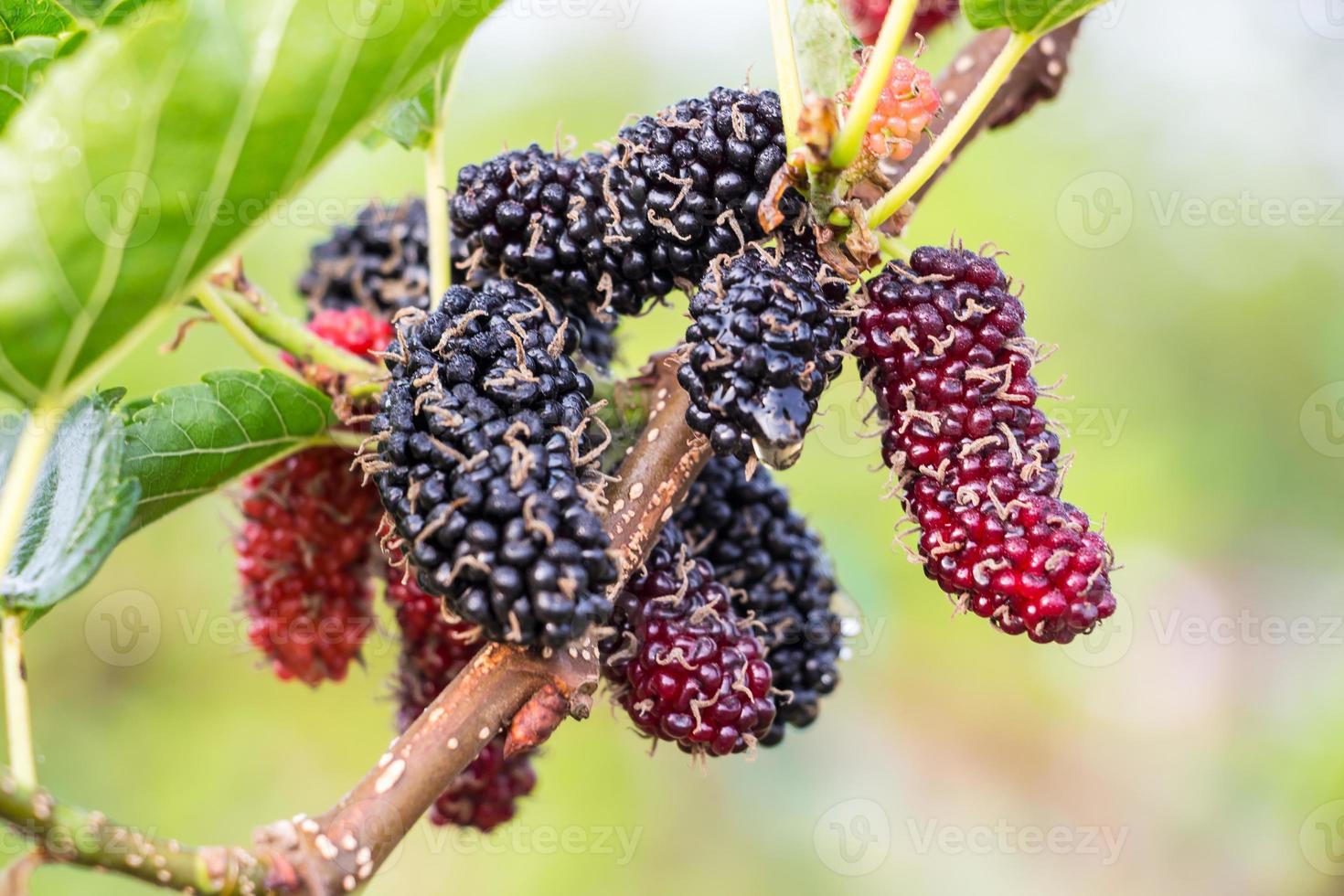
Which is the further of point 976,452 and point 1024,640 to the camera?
point 1024,640

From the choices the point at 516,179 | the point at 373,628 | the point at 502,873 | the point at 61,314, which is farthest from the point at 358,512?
the point at 502,873

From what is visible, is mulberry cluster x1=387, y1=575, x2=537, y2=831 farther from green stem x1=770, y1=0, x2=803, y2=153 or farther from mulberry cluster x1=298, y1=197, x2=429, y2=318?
green stem x1=770, y1=0, x2=803, y2=153

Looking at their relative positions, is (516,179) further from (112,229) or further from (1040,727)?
(1040,727)

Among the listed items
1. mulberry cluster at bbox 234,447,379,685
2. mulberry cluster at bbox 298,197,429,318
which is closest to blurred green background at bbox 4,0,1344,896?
mulberry cluster at bbox 298,197,429,318

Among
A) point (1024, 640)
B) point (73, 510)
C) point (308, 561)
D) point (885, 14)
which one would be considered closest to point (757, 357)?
point (73, 510)

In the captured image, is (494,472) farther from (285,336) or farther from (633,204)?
(285,336)

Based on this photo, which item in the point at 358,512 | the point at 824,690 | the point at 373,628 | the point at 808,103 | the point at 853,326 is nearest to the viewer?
the point at 808,103
